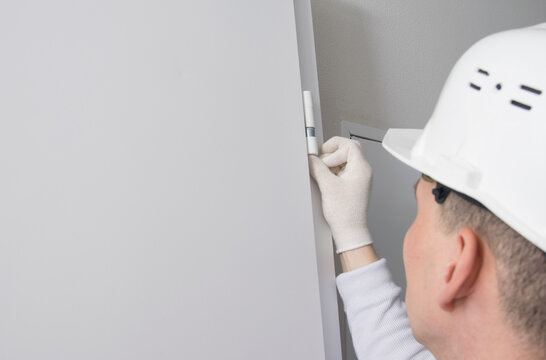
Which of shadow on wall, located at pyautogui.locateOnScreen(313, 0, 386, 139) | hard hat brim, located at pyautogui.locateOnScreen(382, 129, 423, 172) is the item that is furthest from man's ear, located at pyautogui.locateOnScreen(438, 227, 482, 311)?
shadow on wall, located at pyautogui.locateOnScreen(313, 0, 386, 139)

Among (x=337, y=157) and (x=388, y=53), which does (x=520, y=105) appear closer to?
(x=337, y=157)

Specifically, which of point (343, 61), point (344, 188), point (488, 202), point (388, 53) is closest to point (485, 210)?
point (488, 202)

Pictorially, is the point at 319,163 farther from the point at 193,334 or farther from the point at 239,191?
the point at 193,334

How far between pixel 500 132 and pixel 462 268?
17cm

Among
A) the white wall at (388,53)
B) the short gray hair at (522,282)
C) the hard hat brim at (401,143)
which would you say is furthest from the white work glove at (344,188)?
the short gray hair at (522,282)

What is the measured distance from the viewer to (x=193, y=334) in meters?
0.62

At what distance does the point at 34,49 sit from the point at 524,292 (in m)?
0.65

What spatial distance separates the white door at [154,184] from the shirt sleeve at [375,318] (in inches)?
4.1

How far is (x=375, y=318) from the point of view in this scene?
85 cm

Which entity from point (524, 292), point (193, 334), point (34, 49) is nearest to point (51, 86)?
point (34, 49)

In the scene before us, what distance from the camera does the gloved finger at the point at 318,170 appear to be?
83 cm

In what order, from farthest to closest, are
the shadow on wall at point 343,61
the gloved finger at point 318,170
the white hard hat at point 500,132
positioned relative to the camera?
the shadow on wall at point 343,61
the gloved finger at point 318,170
the white hard hat at point 500,132

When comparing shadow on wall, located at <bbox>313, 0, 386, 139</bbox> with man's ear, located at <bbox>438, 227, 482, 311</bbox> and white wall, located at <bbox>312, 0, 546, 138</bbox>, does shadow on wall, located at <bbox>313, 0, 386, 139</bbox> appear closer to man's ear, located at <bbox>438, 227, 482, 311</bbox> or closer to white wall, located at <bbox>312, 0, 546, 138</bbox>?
white wall, located at <bbox>312, 0, 546, 138</bbox>

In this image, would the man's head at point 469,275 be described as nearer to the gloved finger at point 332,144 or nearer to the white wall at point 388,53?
the gloved finger at point 332,144
